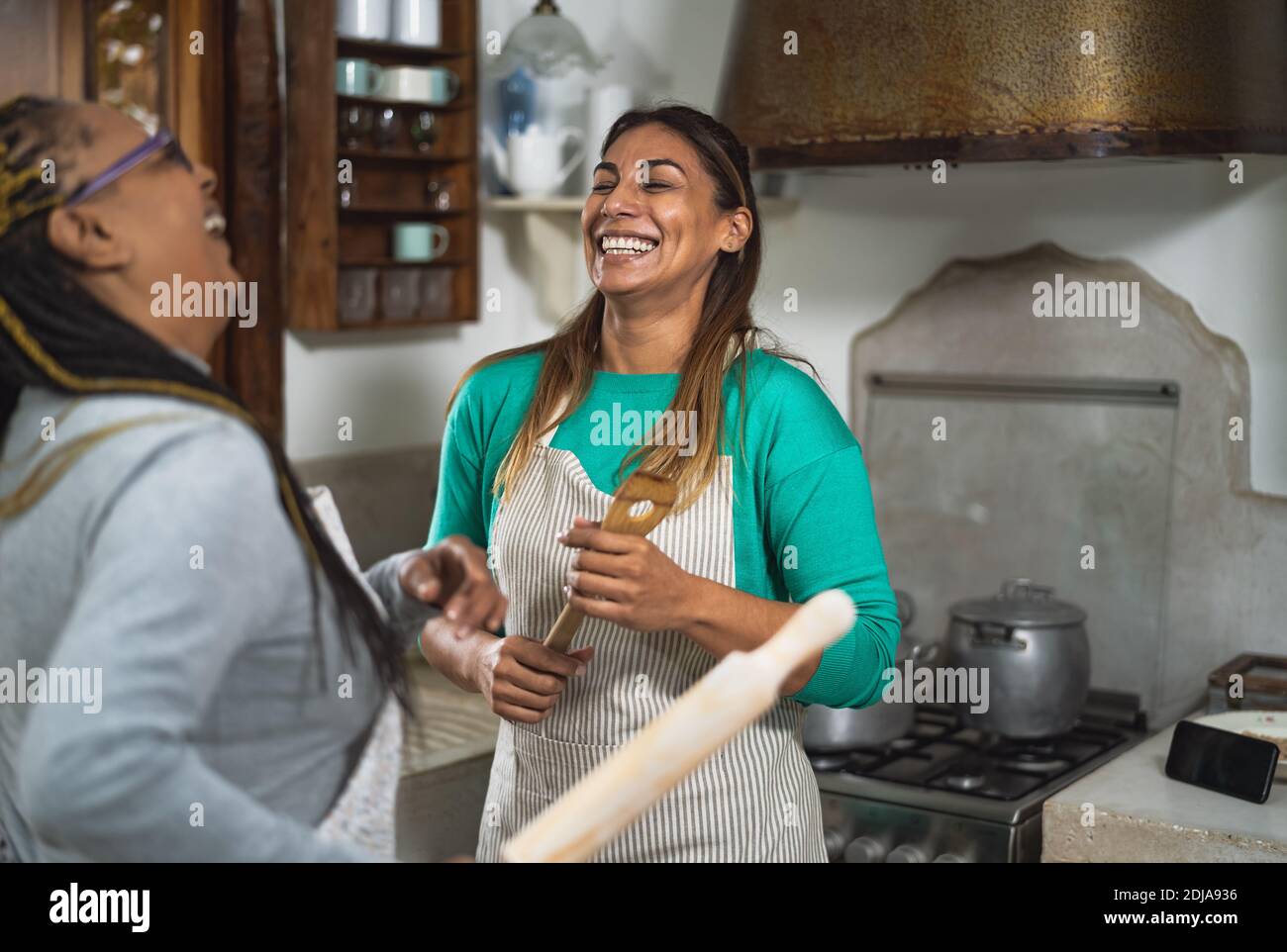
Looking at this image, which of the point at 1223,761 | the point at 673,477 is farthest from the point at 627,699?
the point at 1223,761

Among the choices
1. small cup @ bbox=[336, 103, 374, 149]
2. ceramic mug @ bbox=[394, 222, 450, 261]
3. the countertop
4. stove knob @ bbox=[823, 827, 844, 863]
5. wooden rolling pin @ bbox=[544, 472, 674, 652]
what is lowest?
stove knob @ bbox=[823, 827, 844, 863]

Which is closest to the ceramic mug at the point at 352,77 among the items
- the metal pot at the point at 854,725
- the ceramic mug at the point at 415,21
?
the ceramic mug at the point at 415,21

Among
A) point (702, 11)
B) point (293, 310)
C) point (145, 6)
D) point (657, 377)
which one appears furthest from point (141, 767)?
point (702, 11)

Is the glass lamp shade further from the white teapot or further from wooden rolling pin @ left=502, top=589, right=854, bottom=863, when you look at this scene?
wooden rolling pin @ left=502, top=589, right=854, bottom=863

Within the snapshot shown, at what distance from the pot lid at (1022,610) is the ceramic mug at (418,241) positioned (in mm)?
903

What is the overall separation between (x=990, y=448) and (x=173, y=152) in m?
1.57

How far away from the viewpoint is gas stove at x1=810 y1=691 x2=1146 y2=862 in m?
1.61

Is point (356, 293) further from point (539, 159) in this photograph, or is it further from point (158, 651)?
point (158, 651)

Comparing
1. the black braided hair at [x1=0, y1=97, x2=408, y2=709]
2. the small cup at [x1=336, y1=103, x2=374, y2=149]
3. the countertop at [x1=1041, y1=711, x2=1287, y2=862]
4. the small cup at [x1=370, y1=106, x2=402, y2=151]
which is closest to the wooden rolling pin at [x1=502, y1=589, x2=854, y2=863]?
the black braided hair at [x1=0, y1=97, x2=408, y2=709]

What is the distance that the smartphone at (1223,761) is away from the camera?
1492mm

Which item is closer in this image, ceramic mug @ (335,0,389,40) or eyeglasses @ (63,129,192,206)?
eyeglasses @ (63,129,192,206)

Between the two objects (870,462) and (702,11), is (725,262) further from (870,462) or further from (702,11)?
(702,11)

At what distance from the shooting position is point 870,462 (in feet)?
7.23

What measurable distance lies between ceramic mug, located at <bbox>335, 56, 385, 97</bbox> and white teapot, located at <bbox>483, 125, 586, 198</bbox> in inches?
16.1
